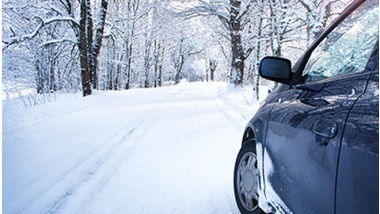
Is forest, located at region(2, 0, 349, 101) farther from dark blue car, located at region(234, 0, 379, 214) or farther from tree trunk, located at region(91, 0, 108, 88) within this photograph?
dark blue car, located at region(234, 0, 379, 214)

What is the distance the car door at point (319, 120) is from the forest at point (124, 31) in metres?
6.13

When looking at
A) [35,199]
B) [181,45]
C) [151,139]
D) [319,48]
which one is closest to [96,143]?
[151,139]

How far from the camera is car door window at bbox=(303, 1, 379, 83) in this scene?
147 cm

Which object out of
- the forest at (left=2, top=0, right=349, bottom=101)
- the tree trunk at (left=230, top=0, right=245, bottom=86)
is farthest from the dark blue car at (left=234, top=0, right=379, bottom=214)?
the tree trunk at (left=230, top=0, right=245, bottom=86)

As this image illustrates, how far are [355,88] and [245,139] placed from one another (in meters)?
1.68

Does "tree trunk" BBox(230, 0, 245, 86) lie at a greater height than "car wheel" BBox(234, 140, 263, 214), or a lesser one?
greater

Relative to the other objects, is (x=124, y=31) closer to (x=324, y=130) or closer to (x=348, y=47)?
(x=348, y=47)

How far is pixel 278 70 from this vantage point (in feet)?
6.98

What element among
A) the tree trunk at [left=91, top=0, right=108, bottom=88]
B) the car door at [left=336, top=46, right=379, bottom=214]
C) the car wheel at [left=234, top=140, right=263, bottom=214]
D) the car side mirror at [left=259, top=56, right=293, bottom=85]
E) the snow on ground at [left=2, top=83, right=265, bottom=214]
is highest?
the tree trunk at [left=91, top=0, right=108, bottom=88]

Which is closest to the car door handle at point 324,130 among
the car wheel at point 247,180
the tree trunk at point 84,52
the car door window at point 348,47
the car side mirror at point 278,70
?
the car door window at point 348,47

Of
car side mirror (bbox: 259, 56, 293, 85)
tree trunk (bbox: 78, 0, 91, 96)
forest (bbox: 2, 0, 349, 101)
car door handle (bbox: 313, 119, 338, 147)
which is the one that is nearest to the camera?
car door handle (bbox: 313, 119, 338, 147)

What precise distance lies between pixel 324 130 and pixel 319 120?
0.10 metres

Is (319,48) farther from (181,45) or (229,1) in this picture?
(181,45)

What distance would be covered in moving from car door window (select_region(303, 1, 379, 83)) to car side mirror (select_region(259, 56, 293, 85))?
0.15m
